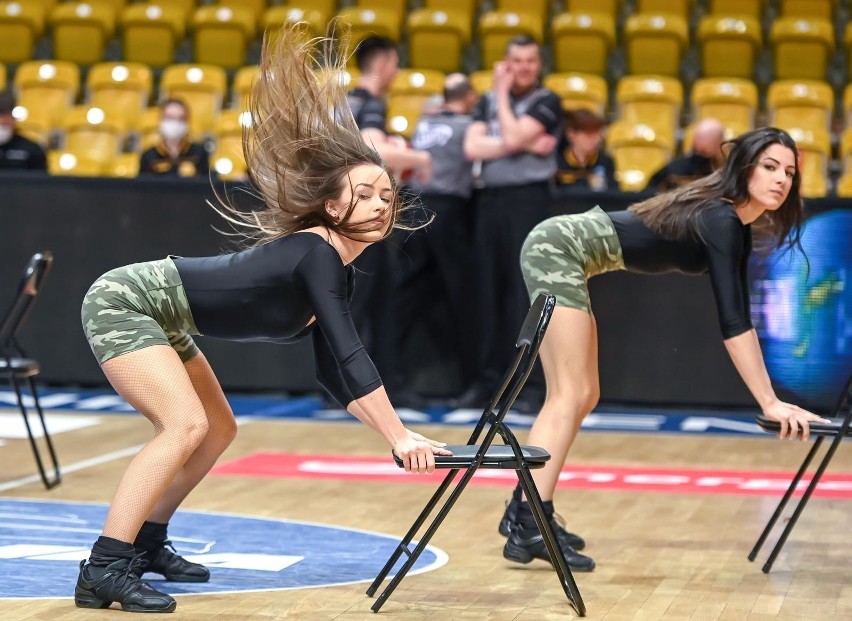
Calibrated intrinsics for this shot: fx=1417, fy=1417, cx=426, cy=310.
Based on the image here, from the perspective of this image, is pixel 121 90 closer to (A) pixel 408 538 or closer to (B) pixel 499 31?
(B) pixel 499 31

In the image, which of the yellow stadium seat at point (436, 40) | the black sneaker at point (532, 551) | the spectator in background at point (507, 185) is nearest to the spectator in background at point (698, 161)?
the spectator in background at point (507, 185)

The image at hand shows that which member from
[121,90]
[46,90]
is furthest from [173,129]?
[46,90]

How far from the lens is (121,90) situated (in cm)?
1345

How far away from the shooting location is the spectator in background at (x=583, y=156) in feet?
33.3

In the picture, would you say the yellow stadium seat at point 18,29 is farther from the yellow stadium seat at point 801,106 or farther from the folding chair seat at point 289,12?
the yellow stadium seat at point 801,106

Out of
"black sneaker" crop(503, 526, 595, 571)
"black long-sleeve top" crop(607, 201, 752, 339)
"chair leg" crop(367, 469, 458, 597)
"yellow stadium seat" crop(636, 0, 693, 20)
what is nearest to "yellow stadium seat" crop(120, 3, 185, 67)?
"yellow stadium seat" crop(636, 0, 693, 20)

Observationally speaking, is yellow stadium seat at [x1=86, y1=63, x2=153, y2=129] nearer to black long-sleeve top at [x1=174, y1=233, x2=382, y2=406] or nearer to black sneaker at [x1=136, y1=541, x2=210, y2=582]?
black sneaker at [x1=136, y1=541, x2=210, y2=582]

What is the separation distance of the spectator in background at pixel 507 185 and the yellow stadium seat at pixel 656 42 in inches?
171

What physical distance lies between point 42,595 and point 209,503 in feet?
6.48

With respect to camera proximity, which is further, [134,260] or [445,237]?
[134,260]

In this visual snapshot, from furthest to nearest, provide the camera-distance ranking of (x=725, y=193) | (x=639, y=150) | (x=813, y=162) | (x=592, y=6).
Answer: (x=592, y=6) → (x=639, y=150) → (x=813, y=162) → (x=725, y=193)

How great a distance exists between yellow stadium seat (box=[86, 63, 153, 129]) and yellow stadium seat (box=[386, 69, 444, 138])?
2.42 m

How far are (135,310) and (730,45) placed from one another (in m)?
10.1

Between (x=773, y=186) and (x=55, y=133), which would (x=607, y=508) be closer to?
(x=773, y=186)
